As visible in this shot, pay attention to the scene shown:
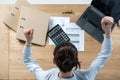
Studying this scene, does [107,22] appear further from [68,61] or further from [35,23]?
[35,23]

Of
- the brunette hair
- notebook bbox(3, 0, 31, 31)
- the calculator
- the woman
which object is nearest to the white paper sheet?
the calculator

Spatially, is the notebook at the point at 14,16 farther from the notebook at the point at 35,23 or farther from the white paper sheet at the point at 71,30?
the white paper sheet at the point at 71,30

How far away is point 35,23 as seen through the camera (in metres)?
1.64

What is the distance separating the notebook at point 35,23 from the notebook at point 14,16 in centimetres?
2

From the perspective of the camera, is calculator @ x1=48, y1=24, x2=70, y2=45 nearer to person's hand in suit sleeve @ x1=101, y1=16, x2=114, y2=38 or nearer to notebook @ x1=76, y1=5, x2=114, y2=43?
notebook @ x1=76, y1=5, x2=114, y2=43

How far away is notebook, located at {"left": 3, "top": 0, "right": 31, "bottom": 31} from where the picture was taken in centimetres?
163

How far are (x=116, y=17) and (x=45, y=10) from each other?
379mm

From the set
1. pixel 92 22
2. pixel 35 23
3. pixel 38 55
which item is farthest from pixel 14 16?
pixel 92 22

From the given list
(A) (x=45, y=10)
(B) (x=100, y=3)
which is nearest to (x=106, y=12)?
(B) (x=100, y=3)

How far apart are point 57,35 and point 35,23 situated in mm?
134

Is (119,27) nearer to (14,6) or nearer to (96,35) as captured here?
(96,35)

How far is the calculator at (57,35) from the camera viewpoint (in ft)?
5.28

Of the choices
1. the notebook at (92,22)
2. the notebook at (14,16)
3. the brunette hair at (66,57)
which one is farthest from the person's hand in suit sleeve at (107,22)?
the notebook at (14,16)

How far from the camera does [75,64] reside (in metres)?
1.17
